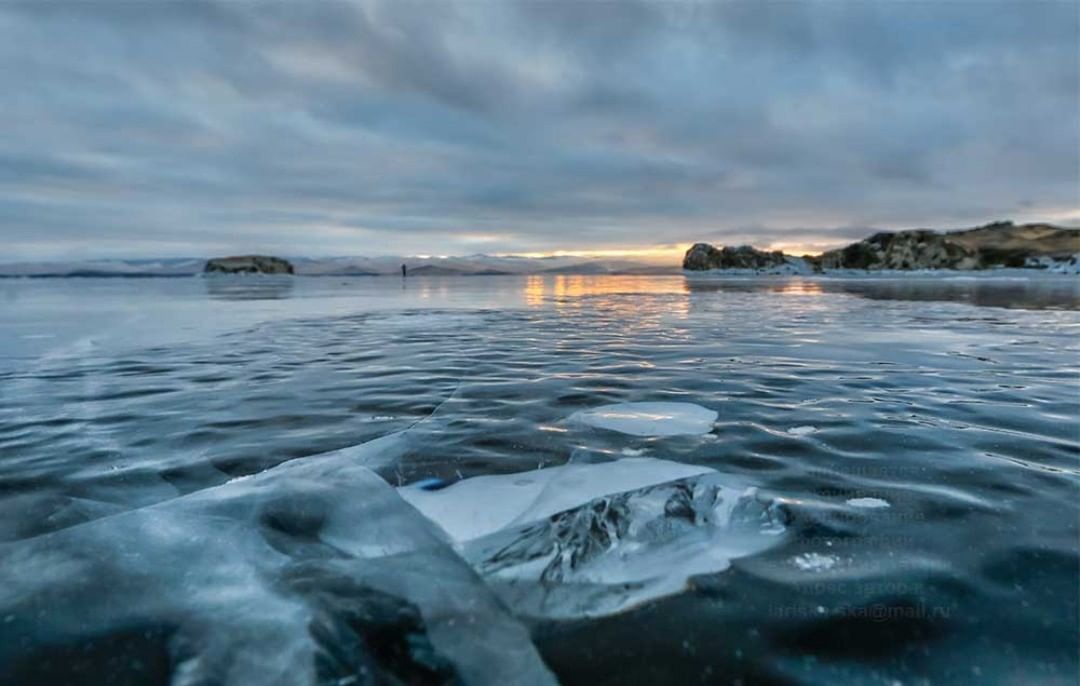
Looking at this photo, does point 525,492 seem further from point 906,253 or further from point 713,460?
point 906,253

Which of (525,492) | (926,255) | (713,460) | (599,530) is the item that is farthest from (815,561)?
(926,255)

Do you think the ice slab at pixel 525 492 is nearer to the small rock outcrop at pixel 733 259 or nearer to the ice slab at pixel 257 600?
the ice slab at pixel 257 600

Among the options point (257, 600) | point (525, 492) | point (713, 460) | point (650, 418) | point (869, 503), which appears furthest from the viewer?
point (650, 418)

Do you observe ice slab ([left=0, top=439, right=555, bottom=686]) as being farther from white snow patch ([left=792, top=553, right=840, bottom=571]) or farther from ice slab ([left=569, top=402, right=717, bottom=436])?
ice slab ([left=569, top=402, right=717, bottom=436])

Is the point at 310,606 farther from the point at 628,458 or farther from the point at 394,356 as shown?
the point at 394,356

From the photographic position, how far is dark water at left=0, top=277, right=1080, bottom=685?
237cm

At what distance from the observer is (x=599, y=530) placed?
11.5 ft

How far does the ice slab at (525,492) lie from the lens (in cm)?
362

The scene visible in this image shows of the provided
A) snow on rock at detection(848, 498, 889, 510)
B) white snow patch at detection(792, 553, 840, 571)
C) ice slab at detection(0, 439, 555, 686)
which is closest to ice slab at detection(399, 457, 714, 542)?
ice slab at detection(0, 439, 555, 686)

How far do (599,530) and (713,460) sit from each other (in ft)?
5.29

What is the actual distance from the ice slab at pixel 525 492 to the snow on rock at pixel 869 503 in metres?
1.06

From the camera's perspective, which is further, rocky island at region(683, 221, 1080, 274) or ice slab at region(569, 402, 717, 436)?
rocky island at region(683, 221, 1080, 274)

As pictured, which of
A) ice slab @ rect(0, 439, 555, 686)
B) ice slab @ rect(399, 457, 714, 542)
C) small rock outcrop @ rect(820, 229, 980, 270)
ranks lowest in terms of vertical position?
ice slab @ rect(0, 439, 555, 686)


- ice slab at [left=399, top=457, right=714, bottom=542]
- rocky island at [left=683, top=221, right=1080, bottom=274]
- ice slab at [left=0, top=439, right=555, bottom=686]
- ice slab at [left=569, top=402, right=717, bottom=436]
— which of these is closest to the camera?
ice slab at [left=0, top=439, right=555, bottom=686]
